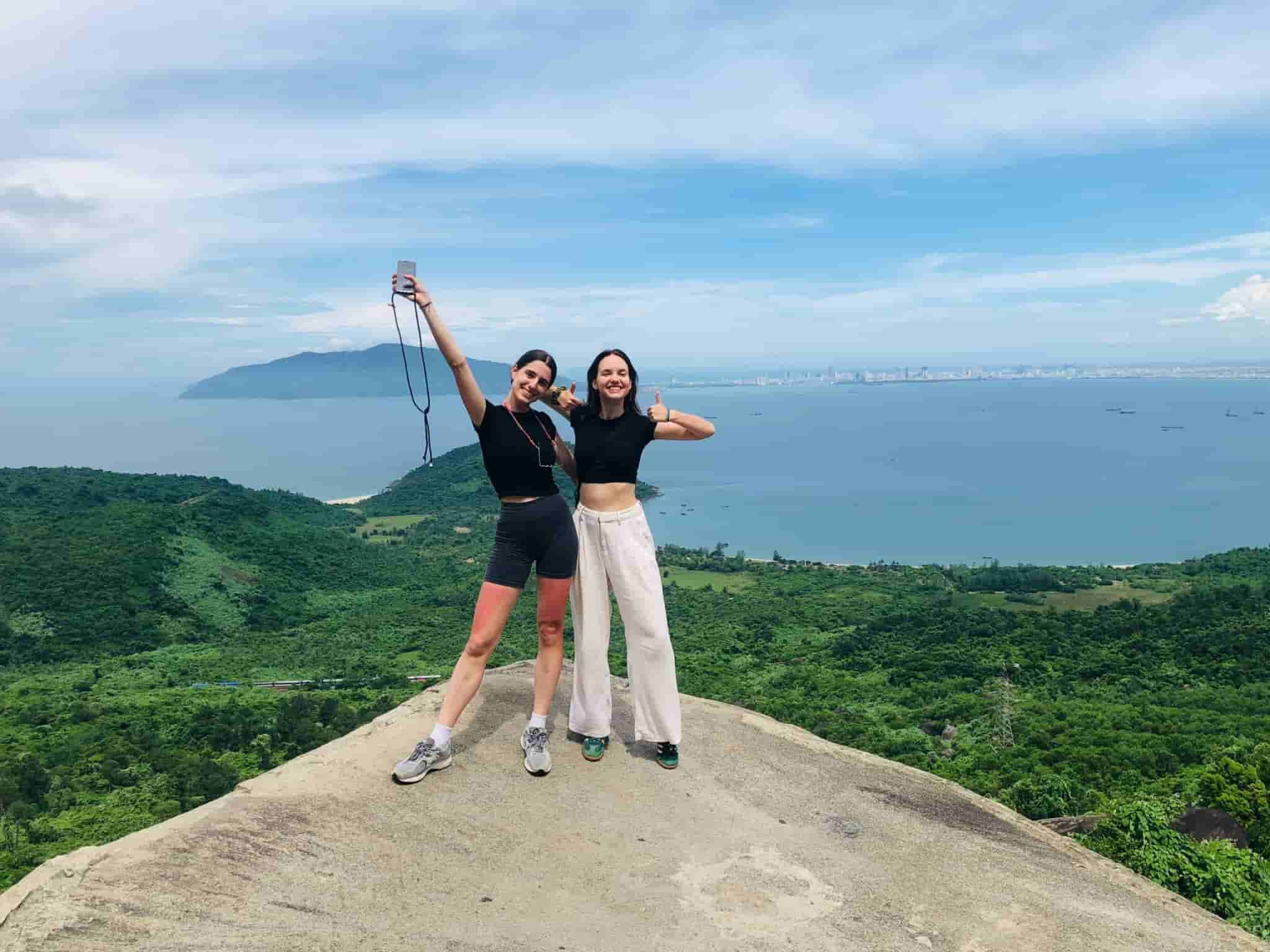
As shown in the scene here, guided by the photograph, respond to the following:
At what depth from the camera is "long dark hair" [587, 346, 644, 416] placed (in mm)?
4848

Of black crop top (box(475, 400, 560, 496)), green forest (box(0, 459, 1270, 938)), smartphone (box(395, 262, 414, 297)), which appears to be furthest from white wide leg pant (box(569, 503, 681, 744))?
green forest (box(0, 459, 1270, 938))

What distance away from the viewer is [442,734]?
16.3ft

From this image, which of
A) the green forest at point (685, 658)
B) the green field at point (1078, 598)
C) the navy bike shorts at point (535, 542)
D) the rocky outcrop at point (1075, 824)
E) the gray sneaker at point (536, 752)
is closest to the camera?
the navy bike shorts at point (535, 542)

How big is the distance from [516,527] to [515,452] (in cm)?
43

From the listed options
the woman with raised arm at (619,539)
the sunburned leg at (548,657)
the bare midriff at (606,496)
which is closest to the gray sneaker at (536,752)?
the sunburned leg at (548,657)

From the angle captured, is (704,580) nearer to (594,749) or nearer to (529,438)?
(594,749)

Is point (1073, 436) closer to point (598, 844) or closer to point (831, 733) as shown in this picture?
point (831, 733)

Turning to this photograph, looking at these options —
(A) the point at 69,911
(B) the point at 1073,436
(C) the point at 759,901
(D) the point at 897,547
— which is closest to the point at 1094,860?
(C) the point at 759,901

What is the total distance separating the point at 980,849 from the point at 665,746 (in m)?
1.79

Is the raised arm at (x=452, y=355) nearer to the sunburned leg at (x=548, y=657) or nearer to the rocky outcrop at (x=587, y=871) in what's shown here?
the sunburned leg at (x=548, y=657)

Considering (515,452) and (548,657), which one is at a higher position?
(515,452)

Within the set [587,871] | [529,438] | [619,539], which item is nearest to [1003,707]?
[619,539]

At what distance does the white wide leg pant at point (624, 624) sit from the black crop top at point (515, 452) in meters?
0.37

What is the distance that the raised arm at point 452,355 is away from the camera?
443cm
